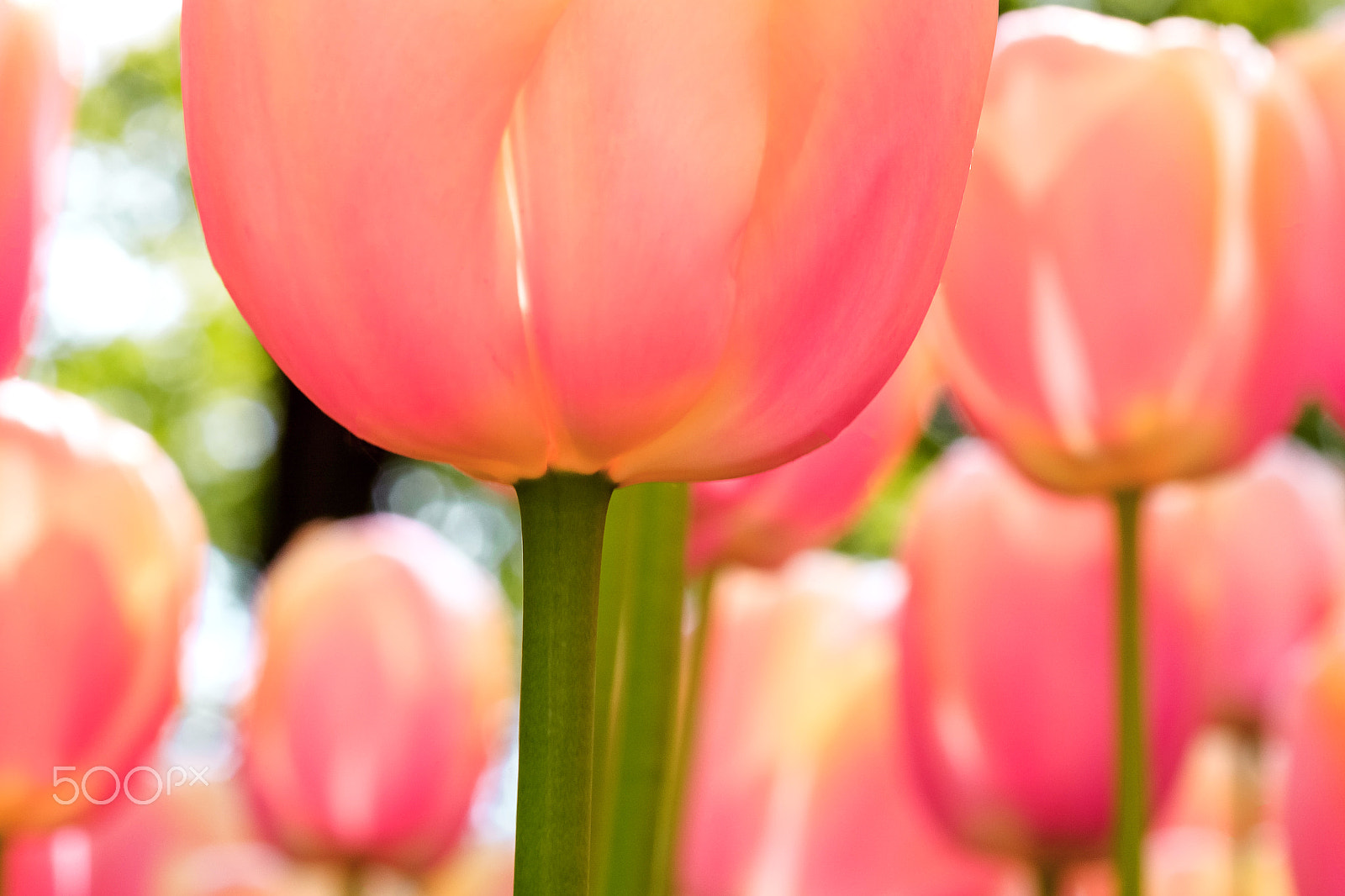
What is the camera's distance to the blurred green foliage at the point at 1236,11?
3.49 meters

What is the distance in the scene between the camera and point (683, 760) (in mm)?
403

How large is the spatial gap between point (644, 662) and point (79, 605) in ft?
0.43

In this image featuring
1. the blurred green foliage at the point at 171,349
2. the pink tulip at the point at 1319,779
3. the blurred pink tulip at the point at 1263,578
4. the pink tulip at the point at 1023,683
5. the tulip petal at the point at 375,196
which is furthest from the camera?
the blurred green foliage at the point at 171,349

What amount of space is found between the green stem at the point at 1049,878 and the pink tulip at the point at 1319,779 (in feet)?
0.40

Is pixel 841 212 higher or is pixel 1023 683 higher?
pixel 841 212

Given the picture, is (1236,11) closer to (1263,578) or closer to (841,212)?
(1263,578)

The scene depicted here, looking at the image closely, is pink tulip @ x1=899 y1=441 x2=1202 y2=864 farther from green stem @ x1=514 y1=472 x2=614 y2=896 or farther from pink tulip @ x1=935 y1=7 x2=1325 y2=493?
green stem @ x1=514 y1=472 x2=614 y2=896

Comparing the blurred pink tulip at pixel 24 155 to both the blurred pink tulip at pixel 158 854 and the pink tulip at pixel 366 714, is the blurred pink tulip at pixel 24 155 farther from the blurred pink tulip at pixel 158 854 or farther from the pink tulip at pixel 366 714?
the pink tulip at pixel 366 714

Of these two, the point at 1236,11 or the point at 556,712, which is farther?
the point at 1236,11

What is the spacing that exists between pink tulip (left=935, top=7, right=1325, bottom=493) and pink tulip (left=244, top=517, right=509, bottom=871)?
246 mm

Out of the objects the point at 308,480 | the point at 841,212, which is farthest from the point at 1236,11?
the point at 841,212

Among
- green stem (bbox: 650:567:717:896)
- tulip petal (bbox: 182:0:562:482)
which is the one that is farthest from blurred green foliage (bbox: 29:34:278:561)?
tulip petal (bbox: 182:0:562:482)

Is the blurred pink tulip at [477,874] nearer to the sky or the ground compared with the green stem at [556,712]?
nearer to the ground

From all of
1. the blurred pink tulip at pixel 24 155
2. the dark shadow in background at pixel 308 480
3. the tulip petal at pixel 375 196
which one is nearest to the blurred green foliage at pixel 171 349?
the dark shadow in background at pixel 308 480
